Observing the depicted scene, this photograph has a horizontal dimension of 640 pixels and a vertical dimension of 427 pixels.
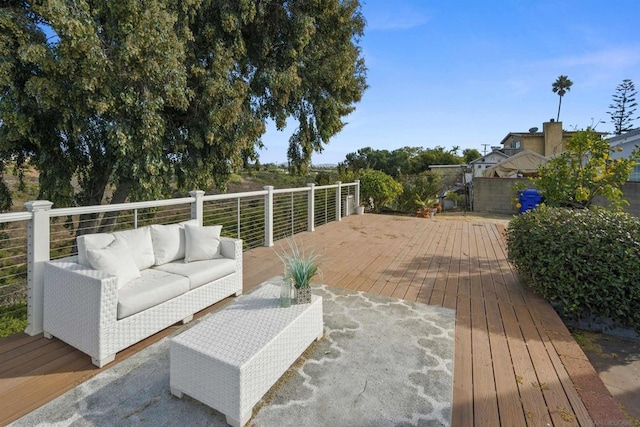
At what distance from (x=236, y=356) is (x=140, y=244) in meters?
1.68

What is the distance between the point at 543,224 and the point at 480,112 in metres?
13.8

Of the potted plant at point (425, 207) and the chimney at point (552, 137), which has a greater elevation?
the chimney at point (552, 137)

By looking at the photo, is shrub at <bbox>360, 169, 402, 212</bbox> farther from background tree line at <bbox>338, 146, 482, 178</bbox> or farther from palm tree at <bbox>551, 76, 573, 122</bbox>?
palm tree at <bbox>551, 76, 573, 122</bbox>

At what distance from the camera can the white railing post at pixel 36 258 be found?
7.45ft

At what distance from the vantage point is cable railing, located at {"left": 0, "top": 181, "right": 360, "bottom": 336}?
2.31 metres

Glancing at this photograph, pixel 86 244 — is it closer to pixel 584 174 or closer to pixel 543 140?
pixel 584 174

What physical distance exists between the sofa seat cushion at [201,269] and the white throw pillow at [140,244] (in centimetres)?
11

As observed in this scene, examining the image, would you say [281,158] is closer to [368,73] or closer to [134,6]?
[368,73]

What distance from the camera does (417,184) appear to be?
1102 cm

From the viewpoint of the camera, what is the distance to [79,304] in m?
2.09

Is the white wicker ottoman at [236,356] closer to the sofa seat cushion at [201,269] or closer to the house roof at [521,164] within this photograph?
the sofa seat cushion at [201,269]

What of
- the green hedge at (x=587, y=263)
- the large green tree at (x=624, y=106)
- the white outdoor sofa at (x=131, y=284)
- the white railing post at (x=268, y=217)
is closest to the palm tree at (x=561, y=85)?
the large green tree at (x=624, y=106)

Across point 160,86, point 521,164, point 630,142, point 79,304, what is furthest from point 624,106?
point 79,304

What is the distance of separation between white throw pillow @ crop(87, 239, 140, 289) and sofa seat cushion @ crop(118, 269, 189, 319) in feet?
0.24
